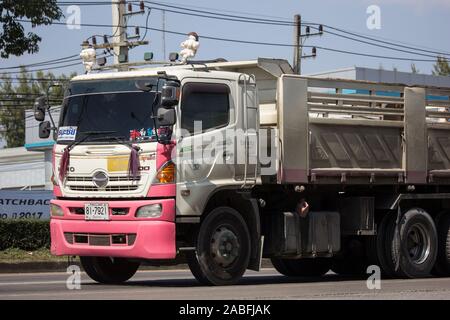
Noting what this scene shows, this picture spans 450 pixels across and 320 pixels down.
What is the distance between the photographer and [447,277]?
17.5 meters

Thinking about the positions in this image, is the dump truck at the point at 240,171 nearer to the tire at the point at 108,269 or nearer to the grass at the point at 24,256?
the tire at the point at 108,269

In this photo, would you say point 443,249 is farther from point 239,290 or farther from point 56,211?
point 56,211

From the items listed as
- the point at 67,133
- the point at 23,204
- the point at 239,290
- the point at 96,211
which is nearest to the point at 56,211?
the point at 96,211

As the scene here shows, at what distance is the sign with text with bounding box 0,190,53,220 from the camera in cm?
2647

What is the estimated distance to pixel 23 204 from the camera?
27.0 metres

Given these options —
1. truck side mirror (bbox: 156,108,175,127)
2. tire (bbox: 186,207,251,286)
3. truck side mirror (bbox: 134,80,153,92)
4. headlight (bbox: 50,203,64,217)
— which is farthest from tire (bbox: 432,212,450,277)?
headlight (bbox: 50,203,64,217)

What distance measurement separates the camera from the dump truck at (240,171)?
46.0 ft

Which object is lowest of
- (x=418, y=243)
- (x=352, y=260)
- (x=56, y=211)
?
(x=352, y=260)

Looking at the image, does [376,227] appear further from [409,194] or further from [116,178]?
[116,178]

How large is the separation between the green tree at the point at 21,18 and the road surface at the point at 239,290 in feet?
18.4

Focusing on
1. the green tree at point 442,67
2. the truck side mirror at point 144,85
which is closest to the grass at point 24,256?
the truck side mirror at point 144,85

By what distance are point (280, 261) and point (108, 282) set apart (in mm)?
3831

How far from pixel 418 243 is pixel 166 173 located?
5.38 meters
